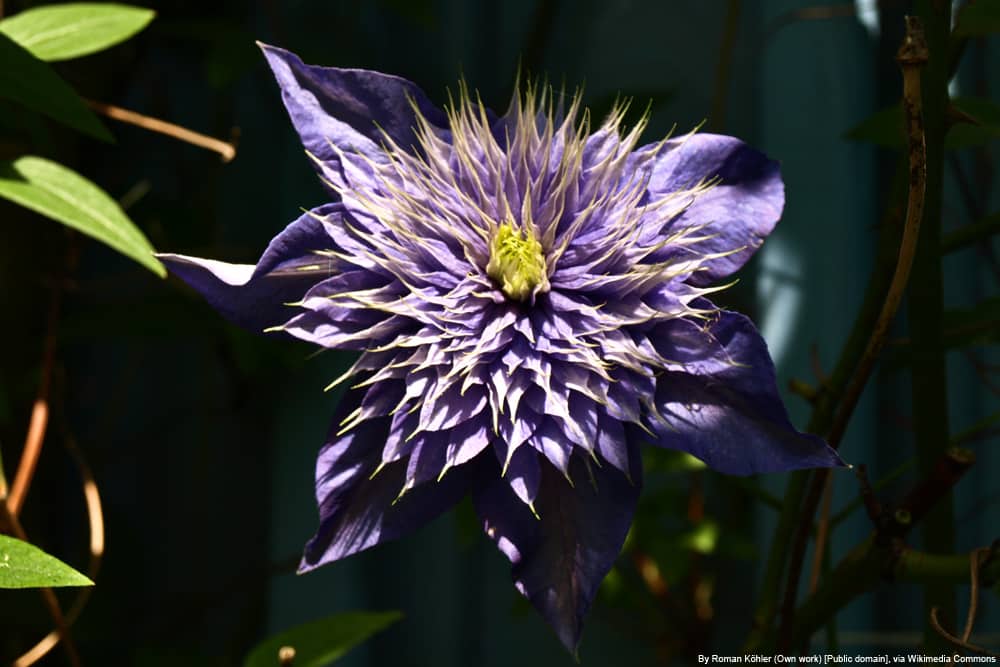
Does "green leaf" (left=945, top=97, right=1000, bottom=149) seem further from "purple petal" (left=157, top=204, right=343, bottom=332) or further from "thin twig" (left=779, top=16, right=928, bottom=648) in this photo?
"purple petal" (left=157, top=204, right=343, bottom=332)

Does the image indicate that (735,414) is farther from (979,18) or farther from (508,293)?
(979,18)

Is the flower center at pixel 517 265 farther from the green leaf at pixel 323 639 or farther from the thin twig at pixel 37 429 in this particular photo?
the thin twig at pixel 37 429

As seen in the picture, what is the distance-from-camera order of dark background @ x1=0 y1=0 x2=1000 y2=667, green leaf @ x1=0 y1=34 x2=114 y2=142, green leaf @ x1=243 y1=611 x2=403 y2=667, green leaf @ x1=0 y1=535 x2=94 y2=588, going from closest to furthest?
1. green leaf @ x1=0 y1=535 x2=94 y2=588
2. green leaf @ x1=0 y1=34 x2=114 y2=142
3. green leaf @ x1=243 y1=611 x2=403 y2=667
4. dark background @ x1=0 y1=0 x2=1000 y2=667

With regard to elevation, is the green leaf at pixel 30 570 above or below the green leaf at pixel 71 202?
below

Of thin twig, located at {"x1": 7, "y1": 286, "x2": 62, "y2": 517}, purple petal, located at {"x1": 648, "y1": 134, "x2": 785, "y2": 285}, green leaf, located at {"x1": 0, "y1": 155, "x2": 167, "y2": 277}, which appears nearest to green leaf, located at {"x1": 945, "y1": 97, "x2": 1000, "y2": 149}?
purple petal, located at {"x1": 648, "y1": 134, "x2": 785, "y2": 285}

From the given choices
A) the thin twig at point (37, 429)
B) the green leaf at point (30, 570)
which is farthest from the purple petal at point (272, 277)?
the thin twig at point (37, 429)

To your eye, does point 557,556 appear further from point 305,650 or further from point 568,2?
point 568,2
